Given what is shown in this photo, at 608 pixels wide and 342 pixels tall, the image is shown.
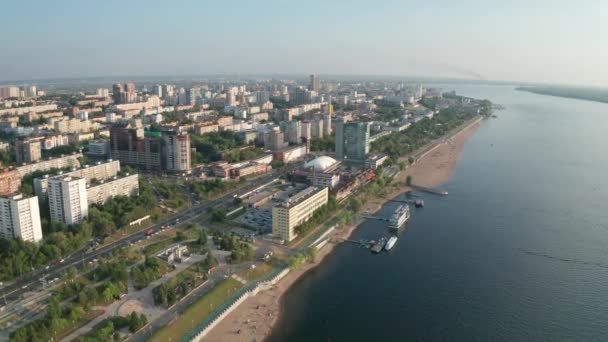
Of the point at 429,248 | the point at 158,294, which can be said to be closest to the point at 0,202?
the point at 158,294

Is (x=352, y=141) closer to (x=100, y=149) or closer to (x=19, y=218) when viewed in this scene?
(x=100, y=149)

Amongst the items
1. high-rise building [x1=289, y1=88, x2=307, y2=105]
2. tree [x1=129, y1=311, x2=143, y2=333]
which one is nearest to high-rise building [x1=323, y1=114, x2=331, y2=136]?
high-rise building [x1=289, y1=88, x2=307, y2=105]

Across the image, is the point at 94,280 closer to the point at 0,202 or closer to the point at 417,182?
the point at 0,202

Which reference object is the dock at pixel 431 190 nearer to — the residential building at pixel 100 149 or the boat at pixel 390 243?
the boat at pixel 390 243

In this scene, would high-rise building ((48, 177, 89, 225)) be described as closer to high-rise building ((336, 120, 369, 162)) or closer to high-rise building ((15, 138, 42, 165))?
high-rise building ((15, 138, 42, 165))

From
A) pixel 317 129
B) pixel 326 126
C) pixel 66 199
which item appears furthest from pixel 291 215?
pixel 326 126
